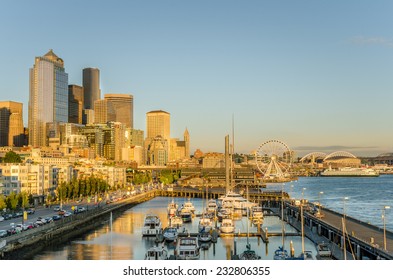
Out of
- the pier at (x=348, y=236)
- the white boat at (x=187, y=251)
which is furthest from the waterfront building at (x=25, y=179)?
the white boat at (x=187, y=251)

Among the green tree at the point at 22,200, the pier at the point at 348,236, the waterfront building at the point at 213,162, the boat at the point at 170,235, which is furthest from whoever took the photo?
the waterfront building at the point at 213,162

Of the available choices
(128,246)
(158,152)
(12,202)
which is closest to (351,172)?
(158,152)

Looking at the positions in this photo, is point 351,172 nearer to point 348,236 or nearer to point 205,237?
point 205,237

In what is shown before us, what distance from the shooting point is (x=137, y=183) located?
247 feet

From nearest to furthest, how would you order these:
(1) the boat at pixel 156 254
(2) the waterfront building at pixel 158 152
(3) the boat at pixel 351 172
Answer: (1) the boat at pixel 156 254
(3) the boat at pixel 351 172
(2) the waterfront building at pixel 158 152

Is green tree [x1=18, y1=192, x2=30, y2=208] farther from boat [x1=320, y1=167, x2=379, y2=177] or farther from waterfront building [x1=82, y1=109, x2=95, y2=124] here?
waterfront building [x1=82, y1=109, x2=95, y2=124]

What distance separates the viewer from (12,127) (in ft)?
340

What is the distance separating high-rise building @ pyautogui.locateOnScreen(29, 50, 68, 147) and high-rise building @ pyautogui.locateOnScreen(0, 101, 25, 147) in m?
2.07

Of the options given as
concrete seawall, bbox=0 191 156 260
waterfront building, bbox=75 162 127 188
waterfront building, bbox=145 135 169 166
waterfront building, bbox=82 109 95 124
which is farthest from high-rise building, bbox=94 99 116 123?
concrete seawall, bbox=0 191 156 260

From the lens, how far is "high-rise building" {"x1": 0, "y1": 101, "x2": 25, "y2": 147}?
3925 inches

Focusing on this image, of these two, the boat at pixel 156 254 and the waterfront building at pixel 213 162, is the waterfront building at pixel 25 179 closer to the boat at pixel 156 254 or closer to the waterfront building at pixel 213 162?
the boat at pixel 156 254

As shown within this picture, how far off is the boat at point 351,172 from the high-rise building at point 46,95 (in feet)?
174

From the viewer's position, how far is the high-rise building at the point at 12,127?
99688 mm
